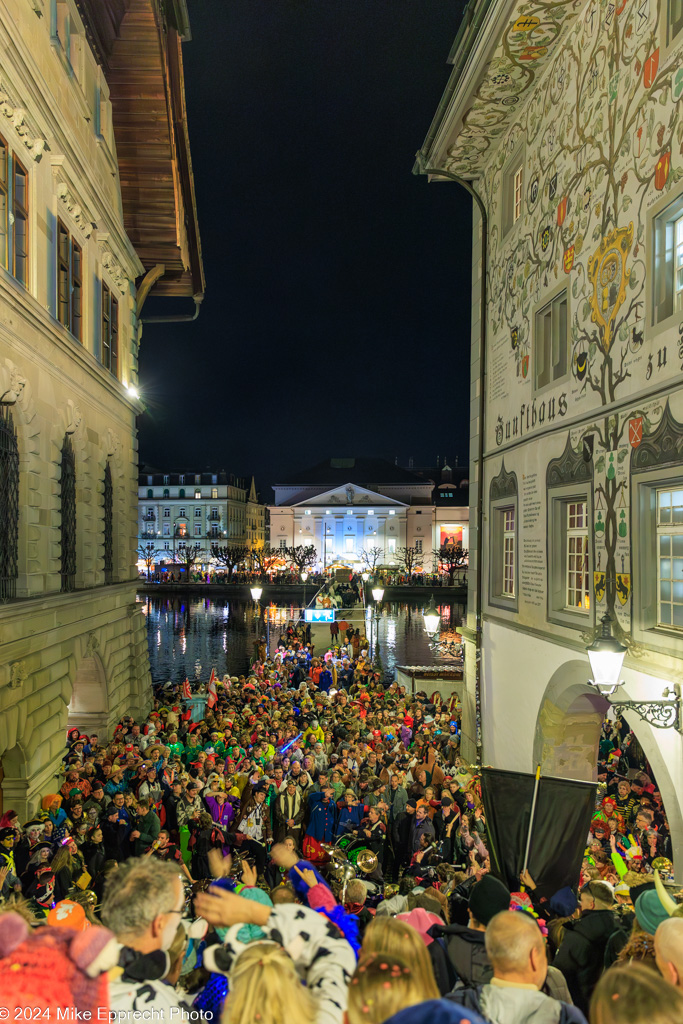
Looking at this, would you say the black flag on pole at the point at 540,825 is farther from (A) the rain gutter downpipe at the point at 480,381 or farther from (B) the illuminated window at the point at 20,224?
(B) the illuminated window at the point at 20,224

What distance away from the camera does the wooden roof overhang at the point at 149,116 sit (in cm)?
1383

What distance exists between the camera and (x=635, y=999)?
222cm

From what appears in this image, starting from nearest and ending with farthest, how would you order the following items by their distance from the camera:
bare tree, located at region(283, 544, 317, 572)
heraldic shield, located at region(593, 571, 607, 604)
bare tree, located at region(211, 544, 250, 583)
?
1. heraldic shield, located at region(593, 571, 607, 604)
2. bare tree, located at region(283, 544, 317, 572)
3. bare tree, located at region(211, 544, 250, 583)

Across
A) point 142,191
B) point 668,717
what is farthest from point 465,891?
point 142,191

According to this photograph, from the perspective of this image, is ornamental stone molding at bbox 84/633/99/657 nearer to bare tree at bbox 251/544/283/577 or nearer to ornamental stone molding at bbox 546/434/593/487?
ornamental stone molding at bbox 546/434/593/487

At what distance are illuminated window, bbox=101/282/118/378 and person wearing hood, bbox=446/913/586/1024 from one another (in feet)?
45.2

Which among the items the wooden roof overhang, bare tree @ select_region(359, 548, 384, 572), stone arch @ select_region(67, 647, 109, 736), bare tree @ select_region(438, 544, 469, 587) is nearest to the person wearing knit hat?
stone arch @ select_region(67, 647, 109, 736)

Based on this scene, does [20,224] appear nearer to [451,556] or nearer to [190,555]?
[451,556]

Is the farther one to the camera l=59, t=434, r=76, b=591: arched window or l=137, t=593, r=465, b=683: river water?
l=137, t=593, r=465, b=683: river water

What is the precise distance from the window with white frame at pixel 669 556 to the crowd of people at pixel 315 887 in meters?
2.34

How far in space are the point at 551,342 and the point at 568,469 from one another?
207 centimetres

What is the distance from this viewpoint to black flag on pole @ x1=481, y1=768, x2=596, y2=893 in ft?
17.9

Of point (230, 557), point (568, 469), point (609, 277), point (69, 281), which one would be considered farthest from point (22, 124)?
point (230, 557)

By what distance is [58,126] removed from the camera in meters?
10.8
